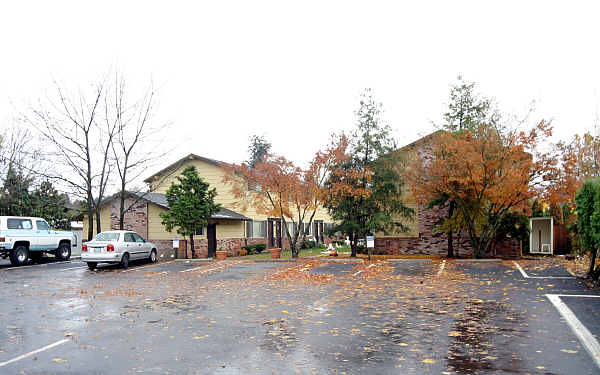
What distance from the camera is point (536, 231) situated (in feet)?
98.8

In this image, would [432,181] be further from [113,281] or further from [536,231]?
[113,281]

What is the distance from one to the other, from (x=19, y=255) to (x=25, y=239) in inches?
31.7

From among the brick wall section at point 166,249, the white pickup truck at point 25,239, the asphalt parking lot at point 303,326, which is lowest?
the brick wall section at point 166,249

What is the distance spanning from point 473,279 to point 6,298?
43.7 ft

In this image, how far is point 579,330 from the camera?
8.01 m

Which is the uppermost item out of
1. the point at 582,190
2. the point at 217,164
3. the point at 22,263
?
the point at 217,164

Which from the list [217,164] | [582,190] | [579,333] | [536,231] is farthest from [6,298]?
[536,231]

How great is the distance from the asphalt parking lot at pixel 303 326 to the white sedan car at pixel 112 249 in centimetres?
504

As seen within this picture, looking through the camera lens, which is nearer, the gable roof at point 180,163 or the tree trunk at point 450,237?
the tree trunk at point 450,237

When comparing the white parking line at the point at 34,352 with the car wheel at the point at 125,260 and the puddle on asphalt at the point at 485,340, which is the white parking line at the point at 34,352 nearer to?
the puddle on asphalt at the point at 485,340

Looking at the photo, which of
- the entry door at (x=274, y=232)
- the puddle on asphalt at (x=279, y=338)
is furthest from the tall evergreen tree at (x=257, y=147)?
the puddle on asphalt at (x=279, y=338)

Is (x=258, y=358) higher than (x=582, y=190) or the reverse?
the reverse

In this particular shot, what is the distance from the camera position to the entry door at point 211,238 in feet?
108

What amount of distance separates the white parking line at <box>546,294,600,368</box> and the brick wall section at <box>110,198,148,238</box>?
85.5 feet
